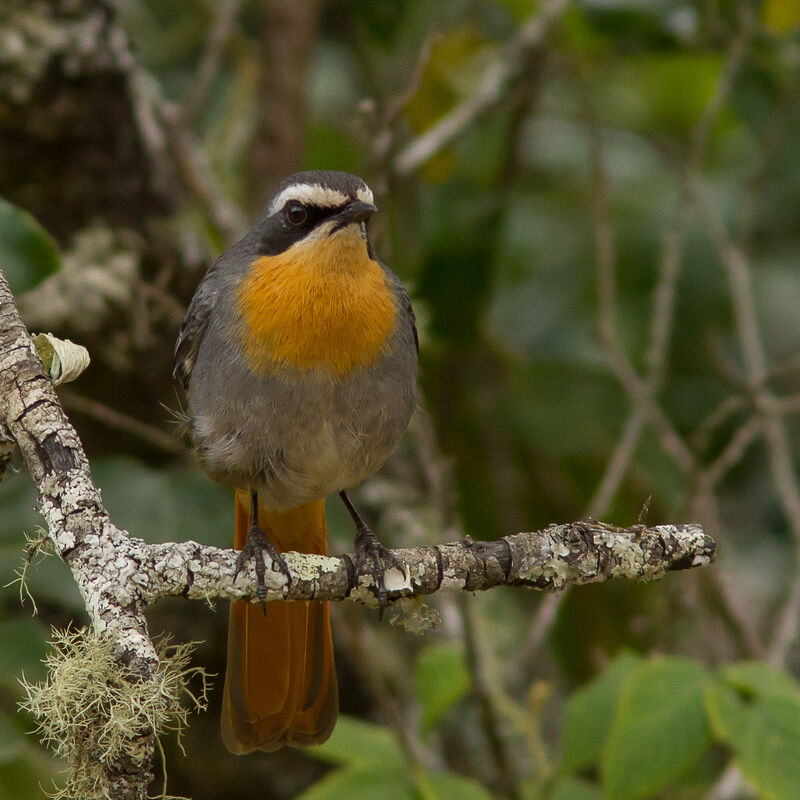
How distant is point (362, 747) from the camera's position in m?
3.27

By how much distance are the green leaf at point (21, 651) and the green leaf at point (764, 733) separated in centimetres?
188

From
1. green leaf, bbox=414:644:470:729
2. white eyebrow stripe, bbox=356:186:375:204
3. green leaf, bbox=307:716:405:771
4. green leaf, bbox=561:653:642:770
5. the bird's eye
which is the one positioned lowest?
green leaf, bbox=307:716:405:771

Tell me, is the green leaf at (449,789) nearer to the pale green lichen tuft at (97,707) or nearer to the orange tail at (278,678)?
the orange tail at (278,678)

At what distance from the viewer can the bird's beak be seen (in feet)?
9.98

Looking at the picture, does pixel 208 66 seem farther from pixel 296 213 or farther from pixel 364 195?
pixel 364 195

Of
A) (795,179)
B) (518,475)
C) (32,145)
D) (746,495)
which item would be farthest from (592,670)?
(32,145)

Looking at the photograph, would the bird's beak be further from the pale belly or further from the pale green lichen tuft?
the pale green lichen tuft

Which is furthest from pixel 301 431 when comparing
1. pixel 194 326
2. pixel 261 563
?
pixel 261 563

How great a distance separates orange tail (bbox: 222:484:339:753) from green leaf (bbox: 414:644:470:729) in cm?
31

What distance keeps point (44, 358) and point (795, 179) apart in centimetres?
423

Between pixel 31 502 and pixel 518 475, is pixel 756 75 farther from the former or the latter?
pixel 31 502

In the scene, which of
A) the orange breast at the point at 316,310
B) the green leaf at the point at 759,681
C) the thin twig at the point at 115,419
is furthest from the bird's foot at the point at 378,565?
the thin twig at the point at 115,419

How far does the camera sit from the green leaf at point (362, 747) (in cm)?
318

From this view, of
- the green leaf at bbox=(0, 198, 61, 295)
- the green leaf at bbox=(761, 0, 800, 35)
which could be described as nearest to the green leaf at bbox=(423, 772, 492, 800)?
the green leaf at bbox=(0, 198, 61, 295)
